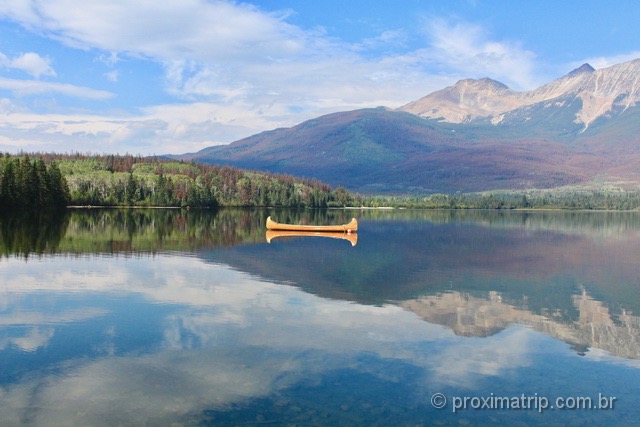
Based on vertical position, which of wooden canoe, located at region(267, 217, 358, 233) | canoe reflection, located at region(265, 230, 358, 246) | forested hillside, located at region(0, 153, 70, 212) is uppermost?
forested hillside, located at region(0, 153, 70, 212)

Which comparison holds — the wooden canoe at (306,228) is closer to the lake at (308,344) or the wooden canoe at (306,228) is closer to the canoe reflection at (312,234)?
the canoe reflection at (312,234)

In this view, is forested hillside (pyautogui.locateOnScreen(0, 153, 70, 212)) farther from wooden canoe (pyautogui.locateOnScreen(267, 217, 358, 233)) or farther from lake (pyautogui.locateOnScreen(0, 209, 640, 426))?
lake (pyautogui.locateOnScreen(0, 209, 640, 426))

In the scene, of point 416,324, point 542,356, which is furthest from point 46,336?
point 542,356

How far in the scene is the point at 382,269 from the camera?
50.5 m

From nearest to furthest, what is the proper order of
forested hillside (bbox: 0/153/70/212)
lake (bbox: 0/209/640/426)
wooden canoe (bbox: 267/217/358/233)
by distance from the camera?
lake (bbox: 0/209/640/426)
wooden canoe (bbox: 267/217/358/233)
forested hillside (bbox: 0/153/70/212)

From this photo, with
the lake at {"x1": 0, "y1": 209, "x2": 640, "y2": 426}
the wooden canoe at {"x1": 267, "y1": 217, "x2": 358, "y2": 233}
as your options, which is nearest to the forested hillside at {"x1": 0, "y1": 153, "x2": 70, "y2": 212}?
the wooden canoe at {"x1": 267, "y1": 217, "x2": 358, "y2": 233}

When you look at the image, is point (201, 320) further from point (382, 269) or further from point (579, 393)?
point (382, 269)

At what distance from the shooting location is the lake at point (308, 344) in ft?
60.5

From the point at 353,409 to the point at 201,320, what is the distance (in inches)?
499

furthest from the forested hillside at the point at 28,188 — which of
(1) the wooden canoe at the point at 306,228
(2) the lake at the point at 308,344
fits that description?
(2) the lake at the point at 308,344

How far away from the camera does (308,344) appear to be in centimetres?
2527

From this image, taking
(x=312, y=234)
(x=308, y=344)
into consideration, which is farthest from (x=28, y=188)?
(x=308, y=344)

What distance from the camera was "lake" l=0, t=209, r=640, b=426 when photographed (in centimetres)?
1845

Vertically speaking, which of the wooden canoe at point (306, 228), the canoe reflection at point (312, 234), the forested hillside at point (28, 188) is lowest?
the canoe reflection at point (312, 234)
